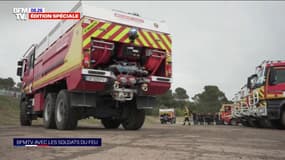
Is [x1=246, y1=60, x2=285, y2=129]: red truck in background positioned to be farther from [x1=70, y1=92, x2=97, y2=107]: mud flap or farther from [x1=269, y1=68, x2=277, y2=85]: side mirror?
[x1=70, y1=92, x2=97, y2=107]: mud flap

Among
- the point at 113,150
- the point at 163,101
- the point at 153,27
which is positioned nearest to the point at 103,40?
the point at 153,27

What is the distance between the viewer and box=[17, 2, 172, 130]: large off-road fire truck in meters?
8.61

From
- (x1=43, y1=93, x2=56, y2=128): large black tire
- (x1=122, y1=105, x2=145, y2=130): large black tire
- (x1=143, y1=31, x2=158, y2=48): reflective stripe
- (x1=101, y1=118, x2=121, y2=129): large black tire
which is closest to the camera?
(x1=143, y1=31, x2=158, y2=48): reflective stripe

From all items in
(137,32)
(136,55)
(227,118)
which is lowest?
(227,118)

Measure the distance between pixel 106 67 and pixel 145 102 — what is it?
1.58 metres

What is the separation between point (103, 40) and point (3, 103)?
1300 inches

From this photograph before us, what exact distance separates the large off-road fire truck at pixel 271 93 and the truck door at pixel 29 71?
985 centimetres

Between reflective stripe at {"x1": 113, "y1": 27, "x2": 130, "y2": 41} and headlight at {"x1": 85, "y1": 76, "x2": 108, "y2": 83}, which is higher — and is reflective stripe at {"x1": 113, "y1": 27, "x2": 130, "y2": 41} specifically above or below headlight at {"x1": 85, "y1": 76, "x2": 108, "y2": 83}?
above

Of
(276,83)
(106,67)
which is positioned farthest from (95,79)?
(276,83)

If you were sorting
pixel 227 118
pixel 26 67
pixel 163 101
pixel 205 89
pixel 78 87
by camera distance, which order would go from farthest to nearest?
pixel 205 89
pixel 163 101
pixel 227 118
pixel 26 67
pixel 78 87

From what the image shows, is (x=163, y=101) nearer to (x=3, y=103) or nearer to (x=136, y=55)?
(x=3, y=103)

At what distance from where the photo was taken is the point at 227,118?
3114cm

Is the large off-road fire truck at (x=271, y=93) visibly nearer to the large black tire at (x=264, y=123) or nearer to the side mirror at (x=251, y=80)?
the large black tire at (x=264, y=123)

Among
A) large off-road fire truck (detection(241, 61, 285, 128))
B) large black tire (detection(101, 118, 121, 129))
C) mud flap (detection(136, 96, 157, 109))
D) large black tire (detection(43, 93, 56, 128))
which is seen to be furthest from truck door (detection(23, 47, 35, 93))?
large off-road fire truck (detection(241, 61, 285, 128))
